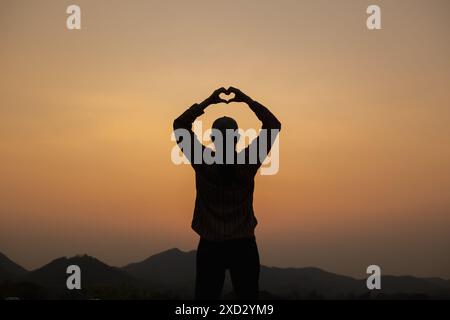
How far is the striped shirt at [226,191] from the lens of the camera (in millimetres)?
7016

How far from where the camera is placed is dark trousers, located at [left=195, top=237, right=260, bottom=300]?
7.02 metres

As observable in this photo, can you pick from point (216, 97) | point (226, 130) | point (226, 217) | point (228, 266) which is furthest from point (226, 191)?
point (216, 97)

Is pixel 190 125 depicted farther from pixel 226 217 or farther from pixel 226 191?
pixel 226 217

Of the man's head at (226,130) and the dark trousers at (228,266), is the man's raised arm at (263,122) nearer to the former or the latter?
the man's head at (226,130)

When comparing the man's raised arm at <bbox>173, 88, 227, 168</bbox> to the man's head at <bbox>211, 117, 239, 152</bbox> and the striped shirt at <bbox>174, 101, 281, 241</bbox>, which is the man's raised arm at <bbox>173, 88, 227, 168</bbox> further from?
the man's head at <bbox>211, 117, 239, 152</bbox>

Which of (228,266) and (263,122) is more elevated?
(263,122)

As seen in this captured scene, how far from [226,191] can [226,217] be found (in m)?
0.29

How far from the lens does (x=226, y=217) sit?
23.1 feet

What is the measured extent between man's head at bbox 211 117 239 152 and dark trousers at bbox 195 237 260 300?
1105 millimetres

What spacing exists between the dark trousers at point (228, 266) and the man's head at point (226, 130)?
1105 mm

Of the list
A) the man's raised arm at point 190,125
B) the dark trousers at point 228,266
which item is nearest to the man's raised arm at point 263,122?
the man's raised arm at point 190,125

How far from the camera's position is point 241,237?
7.04 metres
